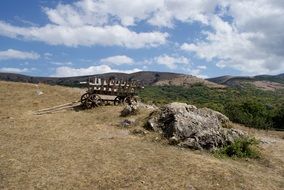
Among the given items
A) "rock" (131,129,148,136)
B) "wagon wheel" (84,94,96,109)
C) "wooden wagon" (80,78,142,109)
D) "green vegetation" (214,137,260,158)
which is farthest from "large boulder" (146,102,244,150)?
"wooden wagon" (80,78,142,109)

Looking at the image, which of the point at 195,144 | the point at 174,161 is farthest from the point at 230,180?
the point at 195,144

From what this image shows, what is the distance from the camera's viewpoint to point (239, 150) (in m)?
19.6

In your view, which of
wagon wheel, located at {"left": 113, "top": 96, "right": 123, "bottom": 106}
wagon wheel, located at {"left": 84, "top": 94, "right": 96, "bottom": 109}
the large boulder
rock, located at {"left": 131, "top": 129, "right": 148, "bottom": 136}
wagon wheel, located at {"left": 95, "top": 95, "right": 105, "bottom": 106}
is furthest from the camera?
wagon wheel, located at {"left": 113, "top": 96, "right": 123, "bottom": 106}

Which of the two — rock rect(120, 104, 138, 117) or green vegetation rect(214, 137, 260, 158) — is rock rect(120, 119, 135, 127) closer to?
rock rect(120, 104, 138, 117)

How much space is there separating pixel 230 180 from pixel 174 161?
2.77 m

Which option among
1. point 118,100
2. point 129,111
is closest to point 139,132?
point 129,111

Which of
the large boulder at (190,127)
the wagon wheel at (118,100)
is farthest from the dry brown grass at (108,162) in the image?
the wagon wheel at (118,100)

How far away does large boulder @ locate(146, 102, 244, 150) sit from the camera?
20000 millimetres

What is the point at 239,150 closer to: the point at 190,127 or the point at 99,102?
the point at 190,127

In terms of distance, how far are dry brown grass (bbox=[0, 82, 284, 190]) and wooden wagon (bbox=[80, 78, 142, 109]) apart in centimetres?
446

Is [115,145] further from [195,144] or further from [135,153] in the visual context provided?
[195,144]

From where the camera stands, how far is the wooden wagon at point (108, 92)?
2978cm

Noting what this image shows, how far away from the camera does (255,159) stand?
1947 centimetres

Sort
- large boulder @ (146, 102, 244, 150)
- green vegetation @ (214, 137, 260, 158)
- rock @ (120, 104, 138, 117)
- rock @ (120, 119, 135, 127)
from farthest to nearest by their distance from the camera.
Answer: rock @ (120, 104, 138, 117)
rock @ (120, 119, 135, 127)
large boulder @ (146, 102, 244, 150)
green vegetation @ (214, 137, 260, 158)
